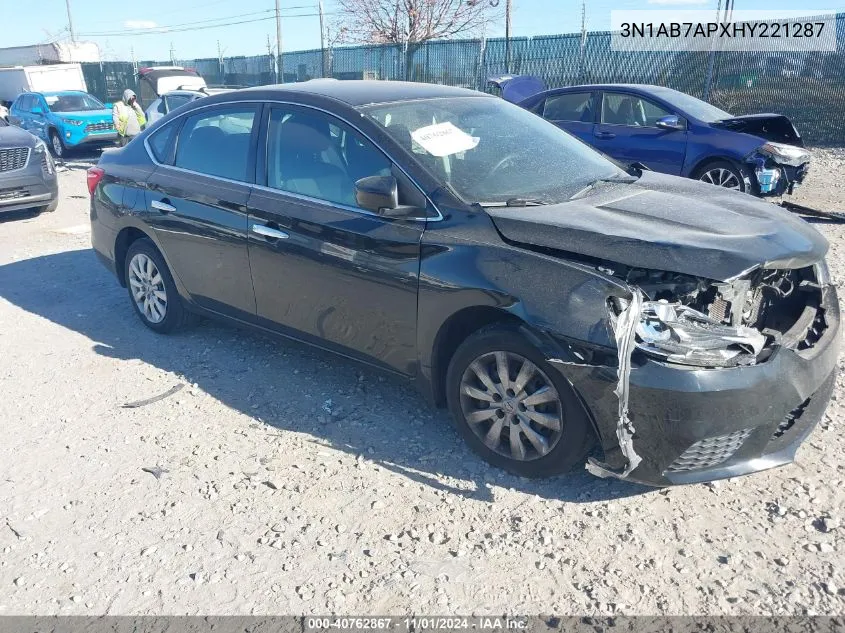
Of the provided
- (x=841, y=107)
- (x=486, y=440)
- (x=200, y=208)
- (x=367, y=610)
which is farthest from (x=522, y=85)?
(x=367, y=610)

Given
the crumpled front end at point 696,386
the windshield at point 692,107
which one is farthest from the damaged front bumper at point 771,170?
the crumpled front end at point 696,386

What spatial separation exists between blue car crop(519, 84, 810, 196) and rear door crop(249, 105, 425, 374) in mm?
5541

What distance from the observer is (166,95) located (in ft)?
53.3

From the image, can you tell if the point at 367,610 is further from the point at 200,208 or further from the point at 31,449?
the point at 200,208

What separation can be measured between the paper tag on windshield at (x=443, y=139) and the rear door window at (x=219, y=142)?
1171 millimetres

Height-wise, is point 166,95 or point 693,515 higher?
point 166,95

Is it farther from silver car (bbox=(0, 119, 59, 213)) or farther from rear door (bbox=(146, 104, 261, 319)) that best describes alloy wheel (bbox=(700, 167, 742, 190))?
silver car (bbox=(0, 119, 59, 213))

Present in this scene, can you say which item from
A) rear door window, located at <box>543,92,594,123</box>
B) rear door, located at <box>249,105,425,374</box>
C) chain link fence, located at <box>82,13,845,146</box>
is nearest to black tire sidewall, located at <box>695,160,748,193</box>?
rear door window, located at <box>543,92,594,123</box>

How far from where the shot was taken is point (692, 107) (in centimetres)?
952

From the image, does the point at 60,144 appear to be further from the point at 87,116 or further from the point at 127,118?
the point at 127,118

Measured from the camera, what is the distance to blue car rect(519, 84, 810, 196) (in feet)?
29.0

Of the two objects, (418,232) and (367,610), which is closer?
(367,610)

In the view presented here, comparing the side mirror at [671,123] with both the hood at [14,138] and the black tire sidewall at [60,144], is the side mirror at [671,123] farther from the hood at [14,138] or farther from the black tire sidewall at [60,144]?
the black tire sidewall at [60,144]

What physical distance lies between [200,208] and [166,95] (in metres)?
13.1
